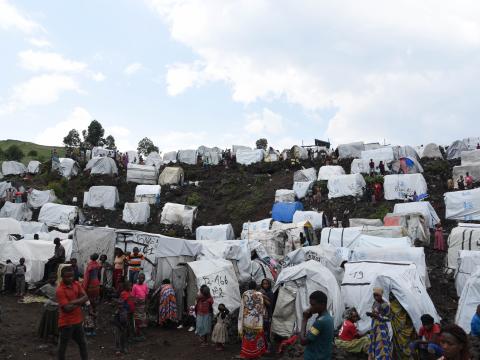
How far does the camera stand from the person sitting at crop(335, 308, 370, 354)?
8.16 m

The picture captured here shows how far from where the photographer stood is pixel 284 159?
33375 mm

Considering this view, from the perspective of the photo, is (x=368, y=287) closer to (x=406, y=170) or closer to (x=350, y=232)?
(x=350, y=232)

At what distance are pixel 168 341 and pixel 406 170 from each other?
818 inches

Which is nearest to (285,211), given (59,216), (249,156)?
(59,216)

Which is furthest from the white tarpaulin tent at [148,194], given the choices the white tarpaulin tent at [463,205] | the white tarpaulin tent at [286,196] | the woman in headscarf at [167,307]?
the woman in headscarf at [167,307]

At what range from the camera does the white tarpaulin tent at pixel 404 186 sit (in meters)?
22.3

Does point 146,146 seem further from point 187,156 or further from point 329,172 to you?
point 329,172

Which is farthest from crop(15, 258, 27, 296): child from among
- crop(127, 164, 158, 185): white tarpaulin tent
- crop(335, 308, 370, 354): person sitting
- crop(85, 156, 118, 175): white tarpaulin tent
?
crop(85, 156, 118, 175): white tarpaulin tent

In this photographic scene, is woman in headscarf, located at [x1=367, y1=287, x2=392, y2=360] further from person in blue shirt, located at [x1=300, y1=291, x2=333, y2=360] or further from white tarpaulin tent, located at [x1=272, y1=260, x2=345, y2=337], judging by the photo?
person in blue shirt, located at [x1=300, y1=291, x2=333, y2=360]

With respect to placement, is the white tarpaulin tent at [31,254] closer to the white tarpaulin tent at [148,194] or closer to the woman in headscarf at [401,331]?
the woman in headscarf at [401,331]

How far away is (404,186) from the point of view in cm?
2250

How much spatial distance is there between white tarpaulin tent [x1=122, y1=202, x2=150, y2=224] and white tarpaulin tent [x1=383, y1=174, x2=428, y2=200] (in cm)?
1366

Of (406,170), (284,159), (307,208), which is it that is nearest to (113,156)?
(284,159)

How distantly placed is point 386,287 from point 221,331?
3.47 meters
